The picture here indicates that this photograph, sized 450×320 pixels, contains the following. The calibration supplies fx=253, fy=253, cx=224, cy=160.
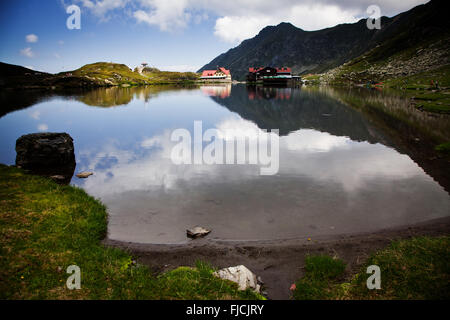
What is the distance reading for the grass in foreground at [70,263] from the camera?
316 inches

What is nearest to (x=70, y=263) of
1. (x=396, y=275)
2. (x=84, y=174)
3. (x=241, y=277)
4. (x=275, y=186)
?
(x=241, y=277)

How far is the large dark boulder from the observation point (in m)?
22.4

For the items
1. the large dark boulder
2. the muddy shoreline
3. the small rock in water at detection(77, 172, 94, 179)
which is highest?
the large dark boulder

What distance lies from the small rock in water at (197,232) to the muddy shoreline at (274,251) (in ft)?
1.26

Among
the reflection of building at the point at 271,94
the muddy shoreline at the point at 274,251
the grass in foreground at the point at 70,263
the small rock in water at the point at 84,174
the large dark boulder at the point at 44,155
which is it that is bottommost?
the muddy shoreline at the point at 274,251

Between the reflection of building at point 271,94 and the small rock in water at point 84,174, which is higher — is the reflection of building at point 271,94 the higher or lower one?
the higher one

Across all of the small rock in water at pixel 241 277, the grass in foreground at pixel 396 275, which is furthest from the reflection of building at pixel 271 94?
the small rock in water at pixel 241 277

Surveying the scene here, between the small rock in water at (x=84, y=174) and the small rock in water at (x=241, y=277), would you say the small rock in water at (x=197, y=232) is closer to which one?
the small rock in water at (x=241, y=277)

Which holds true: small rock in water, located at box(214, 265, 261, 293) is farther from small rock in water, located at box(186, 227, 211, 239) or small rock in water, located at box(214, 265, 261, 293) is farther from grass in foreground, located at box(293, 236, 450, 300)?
small rock in water, located at box(186, 227, 211, 239)

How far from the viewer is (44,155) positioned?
23.0 metres

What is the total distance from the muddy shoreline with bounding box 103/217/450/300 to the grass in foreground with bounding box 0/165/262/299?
991mm

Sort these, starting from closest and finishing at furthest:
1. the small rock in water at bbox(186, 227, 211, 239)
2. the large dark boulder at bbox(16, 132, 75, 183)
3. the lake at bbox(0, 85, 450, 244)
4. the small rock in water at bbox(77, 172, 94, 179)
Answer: the small rock in water at bbox(186, 227, 211, 239) → the lake at bbox(0, 85, 450, 244) → the small rock in water at bbox(77, 172, 94, 179) → the large dark boulder at bbox(16, 132, 75, 183)

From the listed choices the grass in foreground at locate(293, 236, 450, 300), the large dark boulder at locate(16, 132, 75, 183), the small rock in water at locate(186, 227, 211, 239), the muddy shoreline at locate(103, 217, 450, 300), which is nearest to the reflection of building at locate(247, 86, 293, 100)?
the large dark boulder at locate(16, 132, 75, 183)
